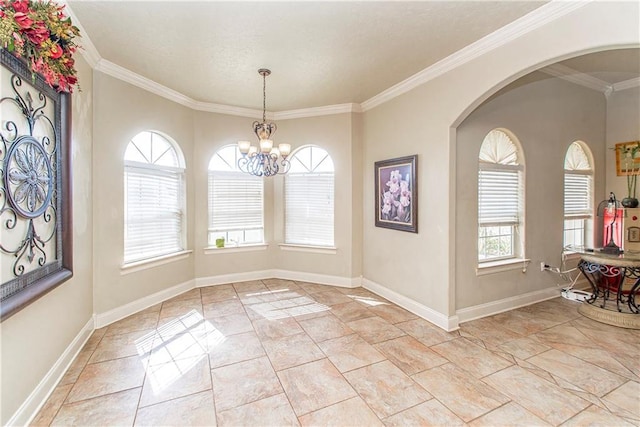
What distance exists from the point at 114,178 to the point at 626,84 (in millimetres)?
7375

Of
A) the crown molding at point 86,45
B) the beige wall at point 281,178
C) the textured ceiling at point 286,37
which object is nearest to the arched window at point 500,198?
Result: the textured ceiling at point 286,37

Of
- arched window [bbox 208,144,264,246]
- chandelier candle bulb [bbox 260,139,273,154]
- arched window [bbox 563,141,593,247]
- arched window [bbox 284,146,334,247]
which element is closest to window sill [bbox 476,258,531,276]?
arched window [bbox 563,141,593,247]

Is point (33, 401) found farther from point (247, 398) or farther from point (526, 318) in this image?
point (526, 318)

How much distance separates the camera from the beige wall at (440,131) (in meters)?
2.18

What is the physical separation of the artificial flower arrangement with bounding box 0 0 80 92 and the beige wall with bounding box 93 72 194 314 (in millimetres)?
1314

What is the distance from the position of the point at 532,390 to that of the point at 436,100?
295 centimetres

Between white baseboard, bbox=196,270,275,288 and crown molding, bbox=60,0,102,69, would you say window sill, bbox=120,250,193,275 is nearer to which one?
white baseboard, bbox=196,270,275,288

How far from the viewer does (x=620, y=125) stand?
4633 mm

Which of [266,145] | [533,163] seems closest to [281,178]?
[266,145]

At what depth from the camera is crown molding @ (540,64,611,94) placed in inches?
140

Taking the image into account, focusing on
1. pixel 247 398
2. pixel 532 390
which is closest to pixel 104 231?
pixel 247 398

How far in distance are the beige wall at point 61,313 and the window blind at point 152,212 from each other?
0.60 meters

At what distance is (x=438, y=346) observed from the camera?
9.70 feet

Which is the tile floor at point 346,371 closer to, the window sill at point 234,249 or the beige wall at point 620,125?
the window sill at point 234,249
